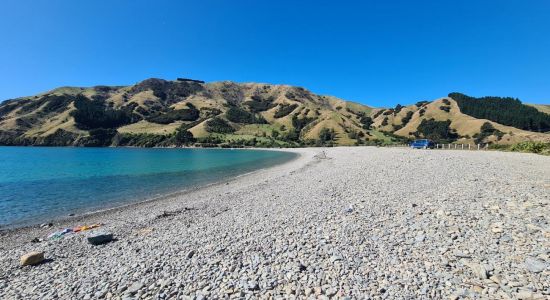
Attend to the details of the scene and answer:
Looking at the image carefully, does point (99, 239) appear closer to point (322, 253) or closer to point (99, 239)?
point (99, 239)

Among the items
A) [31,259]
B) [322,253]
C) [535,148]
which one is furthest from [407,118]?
[31,259]

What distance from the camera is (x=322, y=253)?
8.38m

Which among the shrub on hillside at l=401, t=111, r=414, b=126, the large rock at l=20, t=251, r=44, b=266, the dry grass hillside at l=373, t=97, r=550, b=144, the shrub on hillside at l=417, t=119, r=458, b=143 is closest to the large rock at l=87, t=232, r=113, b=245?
the large rock at l=20, t=251, r=44, b=266

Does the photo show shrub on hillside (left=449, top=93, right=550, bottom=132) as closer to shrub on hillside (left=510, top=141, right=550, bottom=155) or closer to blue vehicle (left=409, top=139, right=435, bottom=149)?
blue vehicle (left=409, top=139, right=435, bottom=149)

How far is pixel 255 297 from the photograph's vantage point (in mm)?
6410

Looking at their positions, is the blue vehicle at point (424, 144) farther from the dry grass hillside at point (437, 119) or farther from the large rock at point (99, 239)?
the dry grass hillside at point (437, 119)

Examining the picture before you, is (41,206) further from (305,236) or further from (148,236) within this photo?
(305,236)

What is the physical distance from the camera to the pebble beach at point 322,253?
6484mm

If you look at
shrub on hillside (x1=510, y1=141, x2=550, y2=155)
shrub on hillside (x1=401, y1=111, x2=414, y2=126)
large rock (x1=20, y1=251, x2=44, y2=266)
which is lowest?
large rock (x1=20, y1=251, x2=44, y2=266)

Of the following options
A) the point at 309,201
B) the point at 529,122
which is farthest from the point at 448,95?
the point at 309,201

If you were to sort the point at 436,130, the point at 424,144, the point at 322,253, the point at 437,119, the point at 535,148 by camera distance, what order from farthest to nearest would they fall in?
the point at 437,119 < the point at 436,130 < the point at 424,144 < the point at 535,148 < the point at 322,253

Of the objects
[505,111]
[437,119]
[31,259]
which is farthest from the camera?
[437,119]

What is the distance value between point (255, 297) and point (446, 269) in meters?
4.77

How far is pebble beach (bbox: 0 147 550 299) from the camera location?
255 inches
